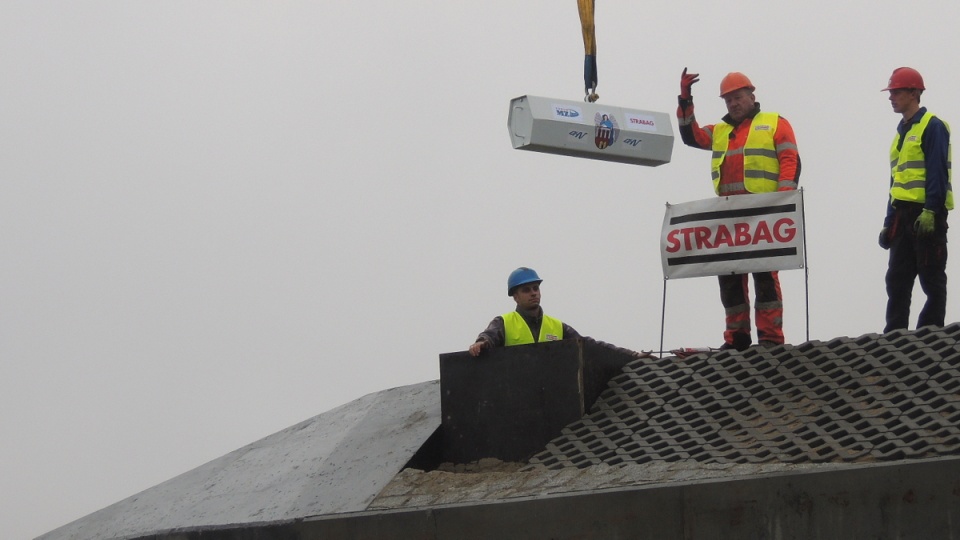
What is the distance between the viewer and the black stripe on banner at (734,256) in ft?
29.2

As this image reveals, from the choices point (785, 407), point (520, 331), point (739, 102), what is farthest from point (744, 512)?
point (739, 102)

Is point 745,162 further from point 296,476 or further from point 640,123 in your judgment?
point 296,476

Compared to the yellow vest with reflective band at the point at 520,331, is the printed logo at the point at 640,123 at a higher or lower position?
higher

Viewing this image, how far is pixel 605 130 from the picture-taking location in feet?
36.3

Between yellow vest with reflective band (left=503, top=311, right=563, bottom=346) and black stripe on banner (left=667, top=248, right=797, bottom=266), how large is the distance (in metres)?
1.05

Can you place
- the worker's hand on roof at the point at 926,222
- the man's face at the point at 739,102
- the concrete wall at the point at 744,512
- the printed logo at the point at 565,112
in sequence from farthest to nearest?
the printed logo at the point at 565,112, the man's face at the point at 739,102, the worker's hand on roof at the point at 926,222, the concrete wall at the point at 744,512

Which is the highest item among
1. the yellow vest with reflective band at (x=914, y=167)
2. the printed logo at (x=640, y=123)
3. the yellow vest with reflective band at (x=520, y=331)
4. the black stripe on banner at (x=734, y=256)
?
the printed logo at (x=640, y=123)

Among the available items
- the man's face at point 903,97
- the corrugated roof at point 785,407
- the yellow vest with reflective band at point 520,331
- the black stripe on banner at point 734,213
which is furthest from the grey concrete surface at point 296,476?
the man's face at point 903,97

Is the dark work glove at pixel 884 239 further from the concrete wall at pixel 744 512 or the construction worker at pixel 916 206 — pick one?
the concrete wall at pixel 744 512

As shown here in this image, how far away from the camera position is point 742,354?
8.34 m

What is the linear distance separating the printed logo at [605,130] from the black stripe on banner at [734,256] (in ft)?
6.36

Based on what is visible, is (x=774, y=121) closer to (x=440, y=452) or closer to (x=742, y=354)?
(x=742, y=354)

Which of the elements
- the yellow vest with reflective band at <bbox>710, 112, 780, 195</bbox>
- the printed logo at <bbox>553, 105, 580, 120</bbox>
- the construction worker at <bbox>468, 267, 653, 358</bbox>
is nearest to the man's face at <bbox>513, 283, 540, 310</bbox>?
the construction worker at <bbox>468, 267, 653, 358</bbox>

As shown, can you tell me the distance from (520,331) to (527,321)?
4.2 inches
